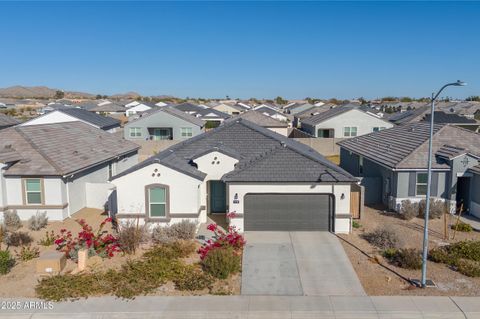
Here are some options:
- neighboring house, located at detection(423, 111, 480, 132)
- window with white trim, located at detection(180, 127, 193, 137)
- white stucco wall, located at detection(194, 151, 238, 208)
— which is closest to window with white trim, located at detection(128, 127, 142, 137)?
window with white trim, located at detection(180, 127, 193, 137)

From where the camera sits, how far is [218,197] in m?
21.9

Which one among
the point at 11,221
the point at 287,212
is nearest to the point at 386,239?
the point at 287,212

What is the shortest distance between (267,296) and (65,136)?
18.5 meters

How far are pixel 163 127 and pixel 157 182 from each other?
3117 centimetres

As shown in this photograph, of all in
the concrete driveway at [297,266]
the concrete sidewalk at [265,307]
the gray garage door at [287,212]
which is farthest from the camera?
the gray garage door at [287,212]

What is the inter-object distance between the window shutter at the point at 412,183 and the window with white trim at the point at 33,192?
61.1 ft

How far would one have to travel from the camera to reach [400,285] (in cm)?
1372

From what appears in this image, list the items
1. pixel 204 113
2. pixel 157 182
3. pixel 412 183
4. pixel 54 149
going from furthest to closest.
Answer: pixel 204 113 < pixel 54 149 < pixel 412 183 < pixel 157 182

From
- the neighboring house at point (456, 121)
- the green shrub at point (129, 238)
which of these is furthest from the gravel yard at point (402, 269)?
the neighboring house at point (456, 121)

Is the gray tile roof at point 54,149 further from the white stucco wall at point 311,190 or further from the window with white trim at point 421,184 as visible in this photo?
the window with white trim at point 421,184

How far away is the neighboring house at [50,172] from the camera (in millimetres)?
20734

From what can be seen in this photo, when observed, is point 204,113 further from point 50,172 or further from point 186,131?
point 50,172

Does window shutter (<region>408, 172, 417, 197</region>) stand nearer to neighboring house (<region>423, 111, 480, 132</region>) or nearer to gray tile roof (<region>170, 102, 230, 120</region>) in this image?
neighboring house (<region>423, 111, 480, 132</region>)

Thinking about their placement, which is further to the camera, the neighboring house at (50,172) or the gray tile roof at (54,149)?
the gray tile roof at (54,149)
